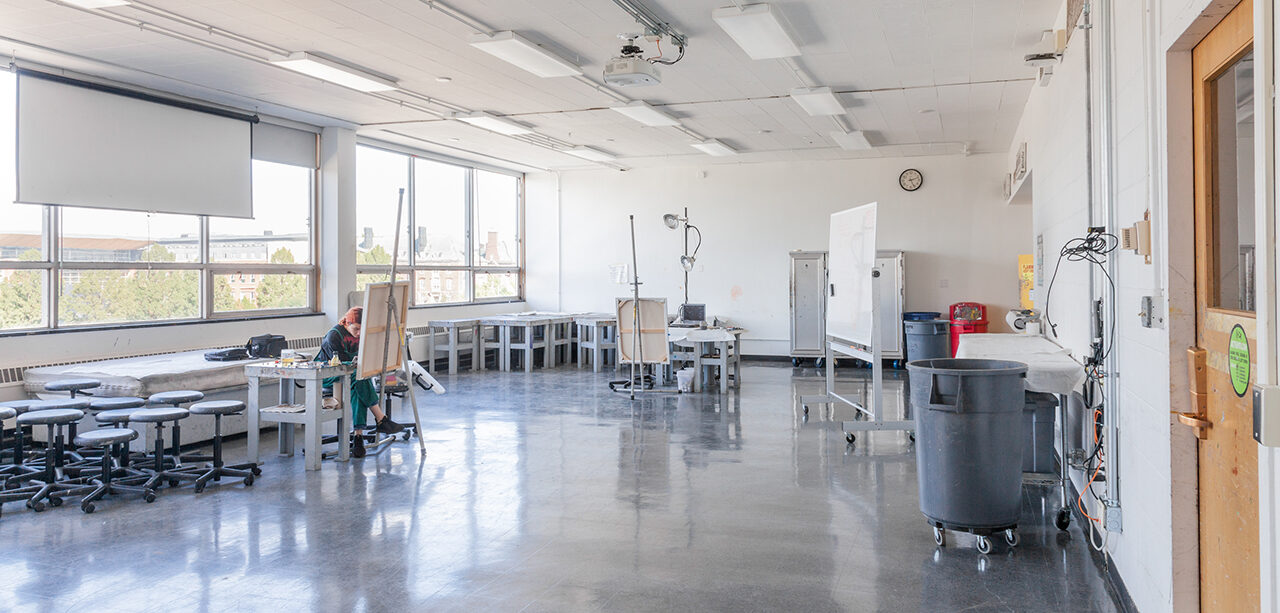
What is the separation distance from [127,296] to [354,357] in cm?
273

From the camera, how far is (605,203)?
1285cm

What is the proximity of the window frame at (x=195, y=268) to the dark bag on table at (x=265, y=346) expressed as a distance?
103 centimetres

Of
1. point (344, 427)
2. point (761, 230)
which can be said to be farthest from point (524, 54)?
point (761, 230)

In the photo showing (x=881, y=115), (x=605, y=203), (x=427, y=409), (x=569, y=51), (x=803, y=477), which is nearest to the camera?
(x=803, y=477)

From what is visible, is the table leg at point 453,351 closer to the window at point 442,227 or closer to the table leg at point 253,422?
the window at point 442,227

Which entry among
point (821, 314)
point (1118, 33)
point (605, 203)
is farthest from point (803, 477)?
point (605, 203)

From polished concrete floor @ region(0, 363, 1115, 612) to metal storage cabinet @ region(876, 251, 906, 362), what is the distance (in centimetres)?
511

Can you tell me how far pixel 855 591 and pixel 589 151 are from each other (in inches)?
332

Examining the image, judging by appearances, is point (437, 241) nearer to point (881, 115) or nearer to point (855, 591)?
point (881, 115)

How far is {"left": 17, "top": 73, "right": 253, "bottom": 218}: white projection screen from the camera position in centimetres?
629

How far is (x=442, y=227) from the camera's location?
37.1ft

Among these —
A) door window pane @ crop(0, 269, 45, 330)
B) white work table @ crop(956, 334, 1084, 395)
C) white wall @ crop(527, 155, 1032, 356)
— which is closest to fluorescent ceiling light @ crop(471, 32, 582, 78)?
white work table @ crop(956, 334, 1084, 395)

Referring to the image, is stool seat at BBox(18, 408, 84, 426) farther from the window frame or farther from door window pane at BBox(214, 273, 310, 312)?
door window pane at BBox(214, 273, 310, 312)

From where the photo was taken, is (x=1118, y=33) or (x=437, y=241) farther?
(x=437, y=241)
